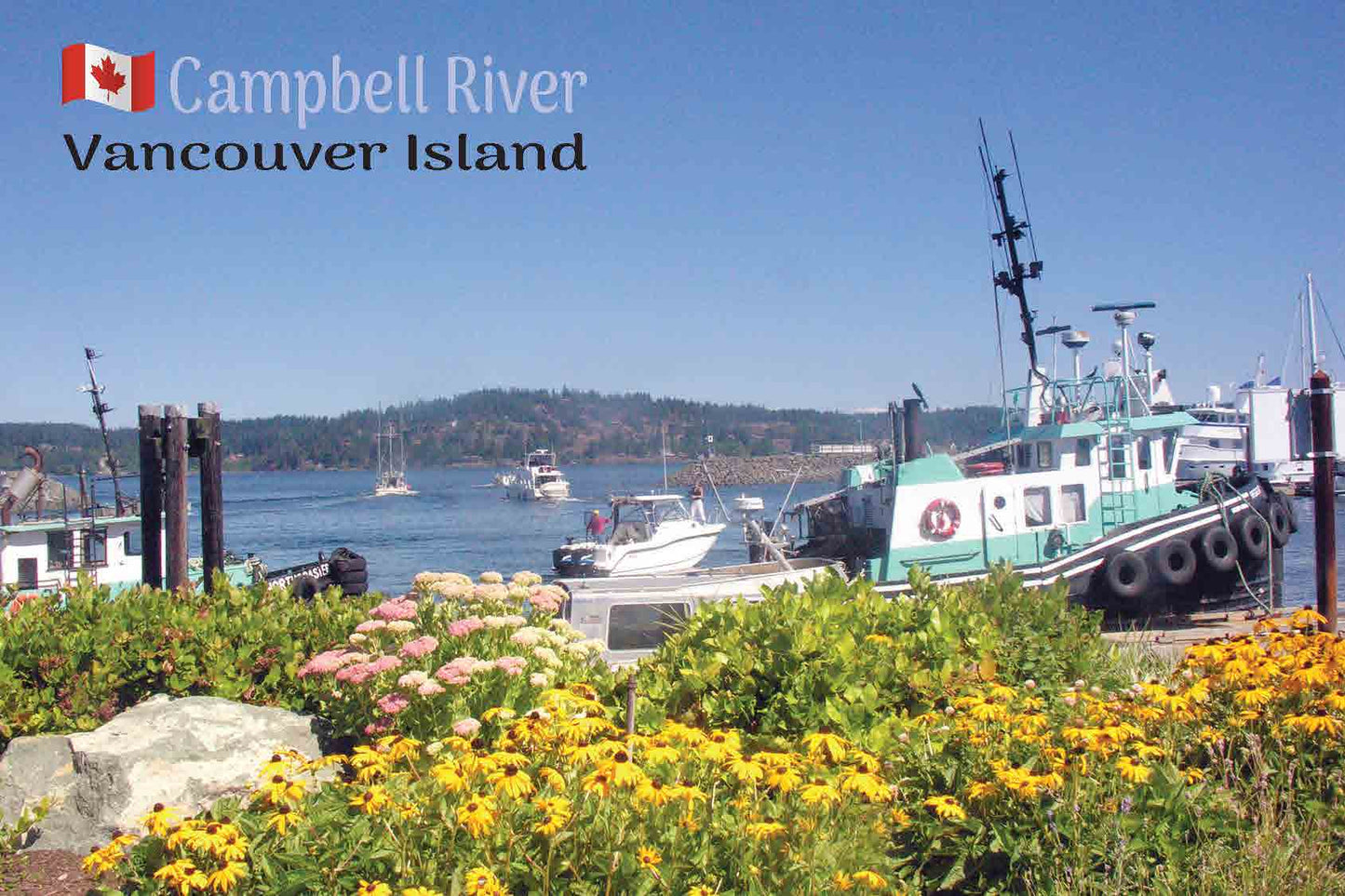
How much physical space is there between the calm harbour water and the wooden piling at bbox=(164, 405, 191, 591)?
69.3 ft

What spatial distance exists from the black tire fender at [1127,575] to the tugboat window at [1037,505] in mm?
1464

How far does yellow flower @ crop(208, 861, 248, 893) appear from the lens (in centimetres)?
365

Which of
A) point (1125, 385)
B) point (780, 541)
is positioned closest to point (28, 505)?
point (780, 541)

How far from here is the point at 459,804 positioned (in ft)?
13.0

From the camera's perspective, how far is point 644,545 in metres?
34.8

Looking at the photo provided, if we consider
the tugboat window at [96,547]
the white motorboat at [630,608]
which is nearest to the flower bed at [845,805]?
the white motorboat at [630,608]

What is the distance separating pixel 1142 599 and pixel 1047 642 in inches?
555

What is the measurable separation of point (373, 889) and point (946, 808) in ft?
6.91

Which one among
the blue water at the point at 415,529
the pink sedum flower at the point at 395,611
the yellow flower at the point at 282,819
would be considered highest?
the pink sedum flower at the point at 395,611

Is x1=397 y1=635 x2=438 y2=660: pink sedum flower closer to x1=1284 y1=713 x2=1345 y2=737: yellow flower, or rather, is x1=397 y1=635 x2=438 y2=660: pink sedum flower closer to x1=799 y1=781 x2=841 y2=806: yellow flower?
x1=799 y1=781 x2=841 y2=806: yellow flower

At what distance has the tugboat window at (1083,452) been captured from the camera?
2178 cm

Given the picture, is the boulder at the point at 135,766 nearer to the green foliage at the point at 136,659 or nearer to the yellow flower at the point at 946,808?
the green foliage at the point at 136,659

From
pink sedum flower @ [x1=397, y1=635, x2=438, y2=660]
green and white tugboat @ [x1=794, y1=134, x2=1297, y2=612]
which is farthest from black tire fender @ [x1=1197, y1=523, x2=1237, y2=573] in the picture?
pink sedum flower @ [x1=397, y1=635, x2=438, y2=660]

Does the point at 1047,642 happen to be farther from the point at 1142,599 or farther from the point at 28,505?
the point at 28,505
